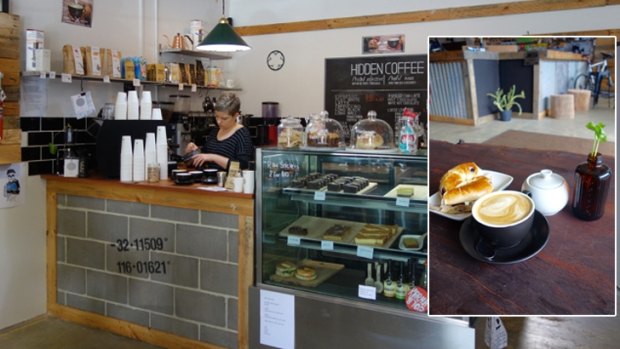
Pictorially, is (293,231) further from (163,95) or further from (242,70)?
(242,70)

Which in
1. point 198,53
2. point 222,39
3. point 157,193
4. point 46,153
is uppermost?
point 198,53

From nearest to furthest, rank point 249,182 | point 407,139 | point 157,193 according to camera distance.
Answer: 1. point 407,139
2. point 249,182
3. point 157,193

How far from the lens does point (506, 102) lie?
4.31 ft

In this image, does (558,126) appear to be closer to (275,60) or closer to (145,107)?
(145,107)

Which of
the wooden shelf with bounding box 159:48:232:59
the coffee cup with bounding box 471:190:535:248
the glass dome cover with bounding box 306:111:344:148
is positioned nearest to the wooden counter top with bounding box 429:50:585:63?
the coffee cup with bounding box 471:190:535:248

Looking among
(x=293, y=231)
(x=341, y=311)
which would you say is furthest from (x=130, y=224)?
(x=341, y=311)

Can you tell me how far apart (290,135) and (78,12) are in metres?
2.18

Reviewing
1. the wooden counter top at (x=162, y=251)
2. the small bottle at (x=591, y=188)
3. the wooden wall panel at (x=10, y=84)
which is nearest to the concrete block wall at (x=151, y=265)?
→ the wooden counter top at (x=162, y=251)

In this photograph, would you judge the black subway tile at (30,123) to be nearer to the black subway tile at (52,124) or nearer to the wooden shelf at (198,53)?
the black subway tile at (52,124)

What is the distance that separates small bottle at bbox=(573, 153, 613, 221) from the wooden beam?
369 centimetres

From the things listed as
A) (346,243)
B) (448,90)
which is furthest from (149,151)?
(448,90)

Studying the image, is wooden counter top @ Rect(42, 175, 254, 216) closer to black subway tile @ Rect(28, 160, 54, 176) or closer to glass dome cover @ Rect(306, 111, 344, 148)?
black subway tile @ Rect(28, 160, 54, 176)

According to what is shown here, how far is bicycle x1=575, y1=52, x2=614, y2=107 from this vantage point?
1313mm

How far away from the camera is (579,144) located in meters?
1.30
